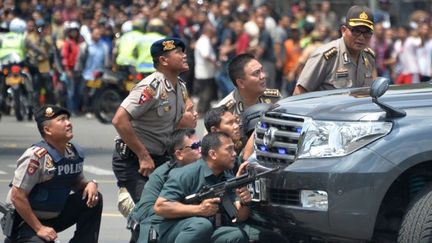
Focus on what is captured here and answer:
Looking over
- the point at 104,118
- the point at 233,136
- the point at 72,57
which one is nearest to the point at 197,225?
the point at 233,136

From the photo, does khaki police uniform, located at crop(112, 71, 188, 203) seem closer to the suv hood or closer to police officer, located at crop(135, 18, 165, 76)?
the suv hood

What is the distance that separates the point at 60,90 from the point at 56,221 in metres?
15.1

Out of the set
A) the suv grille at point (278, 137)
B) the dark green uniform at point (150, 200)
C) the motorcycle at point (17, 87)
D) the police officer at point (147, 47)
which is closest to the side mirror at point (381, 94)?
the suv grille at point (278, 137)

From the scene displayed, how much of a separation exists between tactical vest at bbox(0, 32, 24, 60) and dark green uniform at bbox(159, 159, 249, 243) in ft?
45.7

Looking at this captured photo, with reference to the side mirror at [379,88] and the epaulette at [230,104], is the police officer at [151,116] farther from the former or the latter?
the side mirror at [379,88]

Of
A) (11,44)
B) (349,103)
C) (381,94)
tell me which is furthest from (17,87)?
(381,94)

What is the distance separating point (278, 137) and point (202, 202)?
2.08ft

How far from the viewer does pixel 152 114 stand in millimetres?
9570

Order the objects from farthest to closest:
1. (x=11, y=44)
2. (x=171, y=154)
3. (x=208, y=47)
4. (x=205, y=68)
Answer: (x=205, y=68)
(x=208, y=47)
(x=11, y=44)
(x=171, y=154)

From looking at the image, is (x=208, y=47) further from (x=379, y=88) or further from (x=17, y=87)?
(x=379, y=88)

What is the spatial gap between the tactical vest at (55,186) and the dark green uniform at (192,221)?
75 centimetres

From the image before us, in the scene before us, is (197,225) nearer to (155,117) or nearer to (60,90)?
(155,117)

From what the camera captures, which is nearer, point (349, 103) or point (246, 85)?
point (349, 103)

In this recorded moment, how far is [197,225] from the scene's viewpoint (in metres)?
8.44
